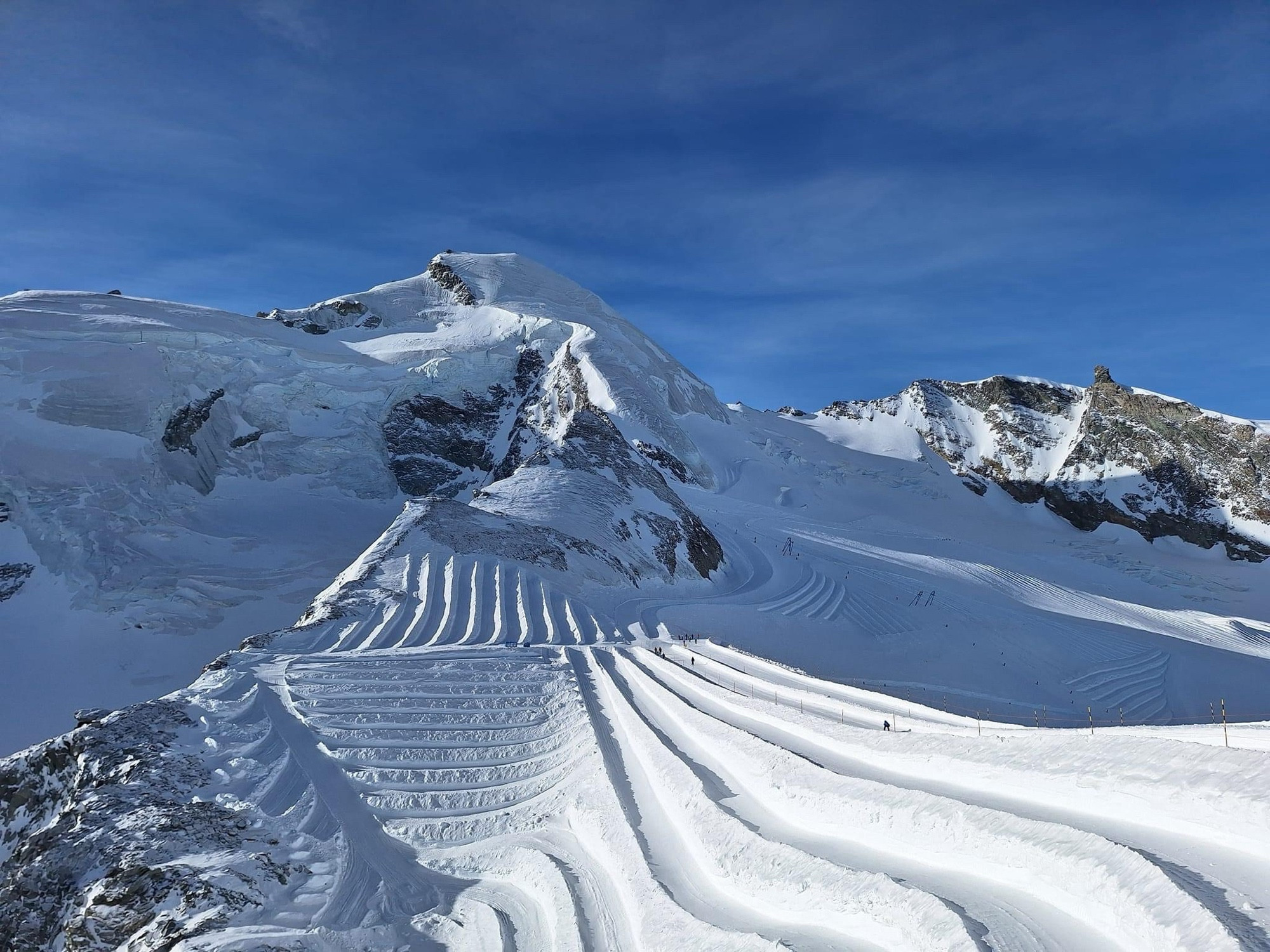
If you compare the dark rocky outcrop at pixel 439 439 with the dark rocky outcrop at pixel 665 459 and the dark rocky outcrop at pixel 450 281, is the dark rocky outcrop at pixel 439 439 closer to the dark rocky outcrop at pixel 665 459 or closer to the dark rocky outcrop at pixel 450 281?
the dark rocky outcrop at pixel 665 459

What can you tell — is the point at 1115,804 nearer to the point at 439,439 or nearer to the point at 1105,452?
the point at 439,439

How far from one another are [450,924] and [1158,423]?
3574 inches

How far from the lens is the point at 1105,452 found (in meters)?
79.4

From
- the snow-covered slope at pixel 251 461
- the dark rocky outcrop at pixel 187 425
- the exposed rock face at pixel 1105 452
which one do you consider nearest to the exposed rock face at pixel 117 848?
the snow-covered slope at pixel 251 461

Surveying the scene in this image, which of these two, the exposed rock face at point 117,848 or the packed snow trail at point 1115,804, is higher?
the packed snow trail at point 1115,804

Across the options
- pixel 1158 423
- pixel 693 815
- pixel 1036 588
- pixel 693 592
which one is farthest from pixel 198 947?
pixel 1158 423

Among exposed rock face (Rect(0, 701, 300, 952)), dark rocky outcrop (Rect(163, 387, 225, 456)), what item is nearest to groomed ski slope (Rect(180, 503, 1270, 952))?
exposed rock face (Rect(0, 701, 300, 952))

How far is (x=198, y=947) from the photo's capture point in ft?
18.9

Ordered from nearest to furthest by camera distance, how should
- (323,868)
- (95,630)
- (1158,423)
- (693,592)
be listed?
(323,868) → (95,630) → (693,592) → (1158,423)

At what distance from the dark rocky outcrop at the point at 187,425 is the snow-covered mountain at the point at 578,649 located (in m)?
0.31

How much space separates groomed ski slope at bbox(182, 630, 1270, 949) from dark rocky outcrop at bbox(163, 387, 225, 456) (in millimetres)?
36614

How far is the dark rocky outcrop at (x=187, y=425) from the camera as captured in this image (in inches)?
1767

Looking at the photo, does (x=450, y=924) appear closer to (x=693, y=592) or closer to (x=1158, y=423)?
(x=693, y=592)

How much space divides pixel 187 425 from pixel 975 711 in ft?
150
